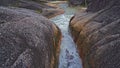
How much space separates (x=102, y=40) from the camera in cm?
1241

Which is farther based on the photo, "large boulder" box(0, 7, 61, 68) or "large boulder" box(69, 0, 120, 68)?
"large boulder" box(69, 0, 120, 68)

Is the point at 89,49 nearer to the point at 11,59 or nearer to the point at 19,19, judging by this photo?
the point at 19,19

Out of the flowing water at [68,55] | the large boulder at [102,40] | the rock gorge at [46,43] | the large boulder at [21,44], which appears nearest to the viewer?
the large boulder at [21,44]

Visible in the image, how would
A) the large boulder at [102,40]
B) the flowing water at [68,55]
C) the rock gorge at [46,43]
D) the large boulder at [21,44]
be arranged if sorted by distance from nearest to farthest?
the large boulder at [21,44] < the rock gorge at [46,43] < the large boulder at [102,40] < the flowing water at [68,55]

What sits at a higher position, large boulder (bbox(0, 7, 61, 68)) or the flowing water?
large boulder (bbox(0, 7, 61, 68))

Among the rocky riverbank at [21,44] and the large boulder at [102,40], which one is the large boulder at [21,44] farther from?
the large boulder at [102,40]

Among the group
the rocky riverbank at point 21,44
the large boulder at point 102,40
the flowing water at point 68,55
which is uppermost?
the rocky riverbank at point 21,44

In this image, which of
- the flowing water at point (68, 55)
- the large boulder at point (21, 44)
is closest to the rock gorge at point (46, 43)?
the large boulder at point (21, 44)

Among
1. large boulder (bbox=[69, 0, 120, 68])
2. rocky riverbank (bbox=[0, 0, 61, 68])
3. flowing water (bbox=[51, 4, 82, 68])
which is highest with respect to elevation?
rocky riverbank (bbox=[0, 0, 61, 68])

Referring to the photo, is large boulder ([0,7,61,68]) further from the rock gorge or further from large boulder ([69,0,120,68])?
large boulder ([69,0,120,68])

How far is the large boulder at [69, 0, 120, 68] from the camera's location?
10.8 m

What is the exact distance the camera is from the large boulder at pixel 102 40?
10820 mm

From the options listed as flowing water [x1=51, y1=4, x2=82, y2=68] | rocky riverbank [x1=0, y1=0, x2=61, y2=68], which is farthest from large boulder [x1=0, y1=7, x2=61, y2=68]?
flowing water [x1=51, y1=4, x2=82, y2=68]

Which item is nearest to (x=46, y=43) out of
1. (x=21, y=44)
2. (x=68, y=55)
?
(x=21, y=44)
